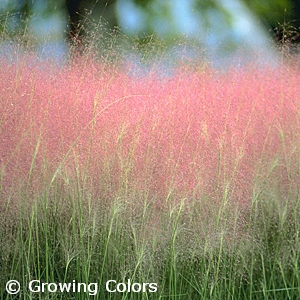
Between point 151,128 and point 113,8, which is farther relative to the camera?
point 113,8

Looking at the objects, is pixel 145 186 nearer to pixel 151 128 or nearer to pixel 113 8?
pixel 151 128

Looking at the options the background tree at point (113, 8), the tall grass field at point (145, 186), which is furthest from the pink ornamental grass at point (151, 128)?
the background tree at point (113, 8)

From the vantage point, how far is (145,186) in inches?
80.5

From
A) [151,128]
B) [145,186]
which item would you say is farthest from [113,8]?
[145,186]

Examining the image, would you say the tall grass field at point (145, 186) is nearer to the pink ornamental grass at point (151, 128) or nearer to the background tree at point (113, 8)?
the pink ornamental grass at point (151, 128)

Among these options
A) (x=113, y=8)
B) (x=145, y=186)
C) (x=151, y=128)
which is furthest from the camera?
(x=113, y=8)

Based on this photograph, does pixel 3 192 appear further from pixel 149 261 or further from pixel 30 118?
pixel 149 261

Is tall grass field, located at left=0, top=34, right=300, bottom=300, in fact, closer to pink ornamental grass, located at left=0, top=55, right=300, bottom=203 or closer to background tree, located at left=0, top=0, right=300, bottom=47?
pink ornamental grass, located at left=0, top=55, right=300, bottom=203

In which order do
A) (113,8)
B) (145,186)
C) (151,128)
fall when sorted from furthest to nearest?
1. (113,8)
2. (151,128)
3. (145,186)

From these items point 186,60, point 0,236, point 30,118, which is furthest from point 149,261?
point 186,60

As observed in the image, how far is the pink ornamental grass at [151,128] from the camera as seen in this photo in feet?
6.83

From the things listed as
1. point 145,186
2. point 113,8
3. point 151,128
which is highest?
point 113,8

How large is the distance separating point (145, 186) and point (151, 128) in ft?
0.89

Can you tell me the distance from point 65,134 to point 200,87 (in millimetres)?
618
